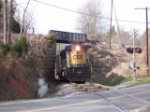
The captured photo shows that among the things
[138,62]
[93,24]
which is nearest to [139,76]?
[138,62]

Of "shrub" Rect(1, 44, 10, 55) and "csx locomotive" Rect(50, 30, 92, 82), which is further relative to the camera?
"csx locomotive" Rect(50, 30, 92, 82)

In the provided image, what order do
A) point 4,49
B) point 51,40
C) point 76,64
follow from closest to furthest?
point 4,49, point 76,64, point 51,40

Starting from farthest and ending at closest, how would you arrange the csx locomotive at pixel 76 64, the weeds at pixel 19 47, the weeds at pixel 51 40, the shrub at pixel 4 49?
the weeds at pixel 51 40, the csx locomotive at pixel 76 64, the weeds at pixel 19 47, the shrub at pixel 4 49

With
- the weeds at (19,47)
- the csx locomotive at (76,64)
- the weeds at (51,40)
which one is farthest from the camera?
the weeds at (51,40)

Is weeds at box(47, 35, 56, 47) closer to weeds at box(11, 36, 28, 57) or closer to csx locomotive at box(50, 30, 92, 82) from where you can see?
csx locomotive at box(50, 30, 92, 82)

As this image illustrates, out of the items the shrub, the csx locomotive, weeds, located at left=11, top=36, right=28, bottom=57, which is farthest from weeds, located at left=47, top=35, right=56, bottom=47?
the shrub

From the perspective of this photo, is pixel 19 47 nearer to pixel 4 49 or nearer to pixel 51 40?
pixel 4 49

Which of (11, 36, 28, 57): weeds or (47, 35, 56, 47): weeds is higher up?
(47, 35, 56, 47): weeds

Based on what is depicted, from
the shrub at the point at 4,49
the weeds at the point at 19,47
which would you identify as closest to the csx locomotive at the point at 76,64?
the weeds at the point at 19,47

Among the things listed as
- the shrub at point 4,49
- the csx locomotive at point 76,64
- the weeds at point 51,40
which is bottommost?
the csx locomotive at point 76,64

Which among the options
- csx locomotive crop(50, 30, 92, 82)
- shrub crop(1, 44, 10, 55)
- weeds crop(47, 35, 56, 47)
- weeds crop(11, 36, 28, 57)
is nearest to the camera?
shrub crop(1, 44, 10, 55)

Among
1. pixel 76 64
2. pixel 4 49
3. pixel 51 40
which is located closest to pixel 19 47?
pixel 4 49

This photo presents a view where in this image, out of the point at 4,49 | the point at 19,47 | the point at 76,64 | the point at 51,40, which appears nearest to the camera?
the point at 4,49

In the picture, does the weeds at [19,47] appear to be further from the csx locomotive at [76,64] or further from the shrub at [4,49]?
the csx locomotive at [76,64]
